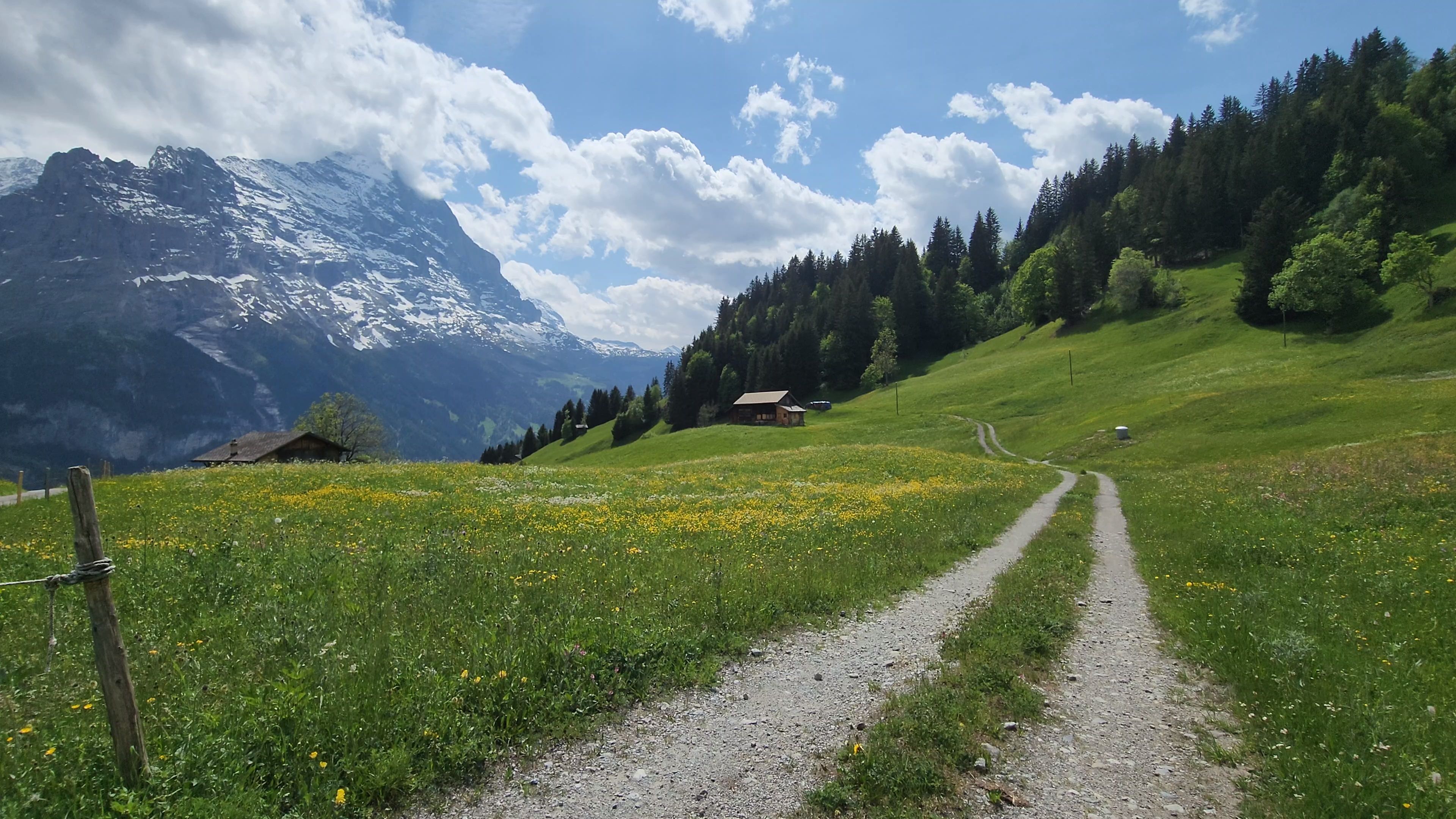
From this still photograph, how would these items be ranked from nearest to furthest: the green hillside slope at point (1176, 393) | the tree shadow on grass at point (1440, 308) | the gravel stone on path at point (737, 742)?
the gravel stone on path at point (737, 742), the green hillside slope at point (1176, 393), the tree shadow on grass at point (1440, 308)

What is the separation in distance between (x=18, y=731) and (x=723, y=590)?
8.54m

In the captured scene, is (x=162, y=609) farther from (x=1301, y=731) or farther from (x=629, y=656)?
(x=1301, y=731)

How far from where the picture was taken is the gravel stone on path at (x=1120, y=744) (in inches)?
231

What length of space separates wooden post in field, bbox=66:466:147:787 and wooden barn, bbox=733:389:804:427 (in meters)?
103

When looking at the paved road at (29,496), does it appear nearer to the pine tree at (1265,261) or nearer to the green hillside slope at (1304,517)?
the green hillside slope at (1304,517)

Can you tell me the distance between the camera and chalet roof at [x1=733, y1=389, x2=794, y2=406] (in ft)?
385

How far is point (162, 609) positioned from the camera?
9016mm

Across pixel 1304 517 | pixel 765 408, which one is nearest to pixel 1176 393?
pixel 1304 517

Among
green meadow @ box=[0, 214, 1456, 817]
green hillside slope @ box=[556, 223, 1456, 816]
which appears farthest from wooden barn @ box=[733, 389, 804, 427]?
green meadow @ box=[0, 214, 1456, 817]

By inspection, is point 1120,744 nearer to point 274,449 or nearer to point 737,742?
point 737,742

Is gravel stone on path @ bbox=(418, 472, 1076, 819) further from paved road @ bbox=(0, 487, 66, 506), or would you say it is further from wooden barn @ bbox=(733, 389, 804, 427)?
wooden barn @ bbox=(733, 389, 804, 427)

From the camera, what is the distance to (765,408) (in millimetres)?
118438

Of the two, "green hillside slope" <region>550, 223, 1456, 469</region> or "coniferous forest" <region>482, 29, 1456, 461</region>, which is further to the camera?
"coniferous forest" <region>482, 29, 1456, 461</region>

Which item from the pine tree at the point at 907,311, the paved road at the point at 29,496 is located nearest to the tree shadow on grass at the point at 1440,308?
the pine tree at the point at 907,311
